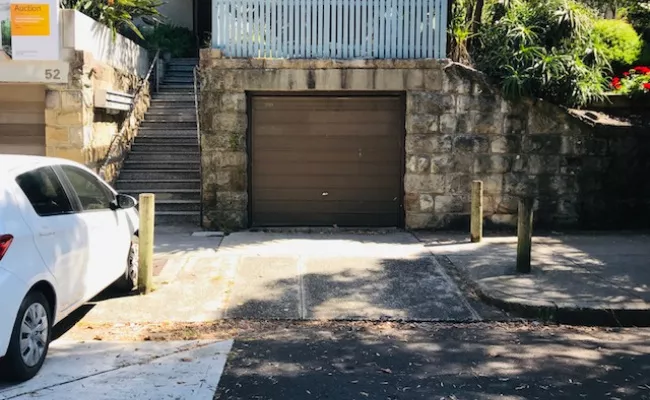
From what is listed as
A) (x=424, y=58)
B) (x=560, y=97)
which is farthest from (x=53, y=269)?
(x=560, y=97)

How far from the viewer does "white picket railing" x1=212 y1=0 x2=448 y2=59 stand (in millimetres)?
10469

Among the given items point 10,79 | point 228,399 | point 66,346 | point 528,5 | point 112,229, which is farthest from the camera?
point 528,5

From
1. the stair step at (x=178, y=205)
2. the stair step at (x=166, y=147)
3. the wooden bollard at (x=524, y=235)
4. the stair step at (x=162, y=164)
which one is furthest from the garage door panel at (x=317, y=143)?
the wooden bollard at (x=524, y=235)

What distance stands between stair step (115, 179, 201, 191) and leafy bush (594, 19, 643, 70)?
802 centimetres

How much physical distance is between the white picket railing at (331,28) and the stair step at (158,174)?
2.70 m

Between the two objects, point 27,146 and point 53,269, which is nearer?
point 53,269

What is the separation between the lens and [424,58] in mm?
10602

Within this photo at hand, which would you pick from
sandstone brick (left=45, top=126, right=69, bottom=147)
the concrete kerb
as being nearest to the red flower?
the concrete kerb

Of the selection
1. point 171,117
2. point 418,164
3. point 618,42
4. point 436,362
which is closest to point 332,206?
point 418,164

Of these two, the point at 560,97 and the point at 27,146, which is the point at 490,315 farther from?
the point at 27,146

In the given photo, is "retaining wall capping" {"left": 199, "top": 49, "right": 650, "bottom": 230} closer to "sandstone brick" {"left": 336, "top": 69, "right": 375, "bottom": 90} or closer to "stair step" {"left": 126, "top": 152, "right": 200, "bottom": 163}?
"sandstone brick" {"left": 336, "top": 69, "right": 375, "bottom": 90}

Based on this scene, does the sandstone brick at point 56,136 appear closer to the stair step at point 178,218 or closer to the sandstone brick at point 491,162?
the stair step at point 178,218

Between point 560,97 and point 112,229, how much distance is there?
7775 mm

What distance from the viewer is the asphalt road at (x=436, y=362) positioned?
4.58 m
